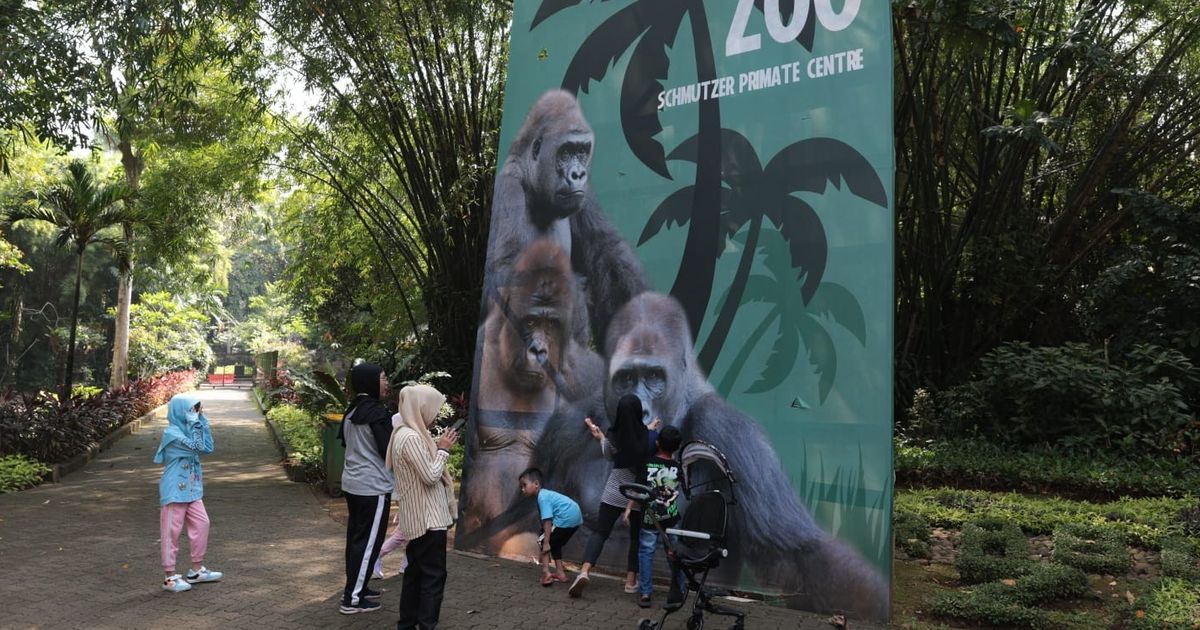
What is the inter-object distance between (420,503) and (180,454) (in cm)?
212

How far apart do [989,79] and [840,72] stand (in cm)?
619

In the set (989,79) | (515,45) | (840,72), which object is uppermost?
(989,79)

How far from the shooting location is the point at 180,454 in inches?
220

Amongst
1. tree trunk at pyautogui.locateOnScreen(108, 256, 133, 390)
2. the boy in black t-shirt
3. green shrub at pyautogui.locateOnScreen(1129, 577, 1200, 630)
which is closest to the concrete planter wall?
tree trunk at pyautogui.locateOnScreen(108, 256, 133, 390)

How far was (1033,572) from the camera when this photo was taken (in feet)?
17.8

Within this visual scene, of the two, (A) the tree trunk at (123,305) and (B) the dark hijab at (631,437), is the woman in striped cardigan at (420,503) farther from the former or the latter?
(A) the tree trunk at (123,305)

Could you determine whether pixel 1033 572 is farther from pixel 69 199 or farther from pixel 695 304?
pixel 69 199

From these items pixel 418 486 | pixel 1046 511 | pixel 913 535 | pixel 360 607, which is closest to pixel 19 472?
pixel 360 607

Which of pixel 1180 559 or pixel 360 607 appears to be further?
pixel 1180 559

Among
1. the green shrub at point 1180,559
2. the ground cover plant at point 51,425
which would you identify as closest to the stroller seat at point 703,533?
the green shrub at point 1180,559

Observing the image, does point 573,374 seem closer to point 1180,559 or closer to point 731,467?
point 731,467

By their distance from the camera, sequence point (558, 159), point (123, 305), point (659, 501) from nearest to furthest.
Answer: point (659, 501), point (558, 159), point (123, 305)

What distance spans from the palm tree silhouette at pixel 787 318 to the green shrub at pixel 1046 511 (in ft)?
8.51

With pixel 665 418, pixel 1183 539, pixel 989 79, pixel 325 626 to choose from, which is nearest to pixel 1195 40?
pixel 989 79
